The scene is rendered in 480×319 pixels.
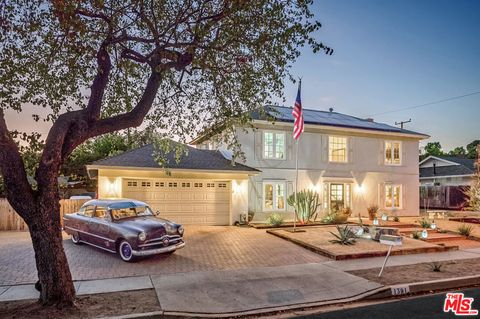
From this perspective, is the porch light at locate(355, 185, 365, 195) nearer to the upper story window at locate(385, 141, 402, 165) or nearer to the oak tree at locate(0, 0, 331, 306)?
the upper story window at locate(385, 141, 402, 165)

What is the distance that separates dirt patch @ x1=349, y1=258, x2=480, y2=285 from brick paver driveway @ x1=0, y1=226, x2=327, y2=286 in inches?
73.4

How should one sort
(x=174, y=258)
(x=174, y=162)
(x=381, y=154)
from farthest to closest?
1. (x=381, y=154)
2. (x=174, y=162)
3. (x=174, y=258)

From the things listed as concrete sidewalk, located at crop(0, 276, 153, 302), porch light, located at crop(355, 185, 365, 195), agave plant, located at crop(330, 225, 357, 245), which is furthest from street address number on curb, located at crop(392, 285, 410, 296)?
porch light, located at crop(355, 185, 365, 195)

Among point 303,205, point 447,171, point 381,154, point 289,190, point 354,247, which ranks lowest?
point 354,247

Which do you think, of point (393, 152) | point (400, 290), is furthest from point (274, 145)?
point (400, 290)

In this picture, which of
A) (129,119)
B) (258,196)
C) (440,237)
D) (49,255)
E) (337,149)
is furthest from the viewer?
(337,149)

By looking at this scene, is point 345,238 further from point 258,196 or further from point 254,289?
point 258,196

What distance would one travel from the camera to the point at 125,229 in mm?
9398

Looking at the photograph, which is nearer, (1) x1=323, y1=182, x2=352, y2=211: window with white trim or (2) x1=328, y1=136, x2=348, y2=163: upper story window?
(1) x1=323, y1=182, x2=352, y2=211: window with white trim

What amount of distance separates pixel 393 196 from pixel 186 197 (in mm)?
13848

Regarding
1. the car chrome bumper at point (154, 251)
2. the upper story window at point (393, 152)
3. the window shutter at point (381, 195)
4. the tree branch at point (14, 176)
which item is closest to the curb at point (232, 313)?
the tree branch at point (14, 176)

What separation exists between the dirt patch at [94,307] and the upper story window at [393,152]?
1909cm

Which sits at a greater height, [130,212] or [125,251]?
[130,212]

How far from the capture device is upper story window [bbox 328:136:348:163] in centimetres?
1994
